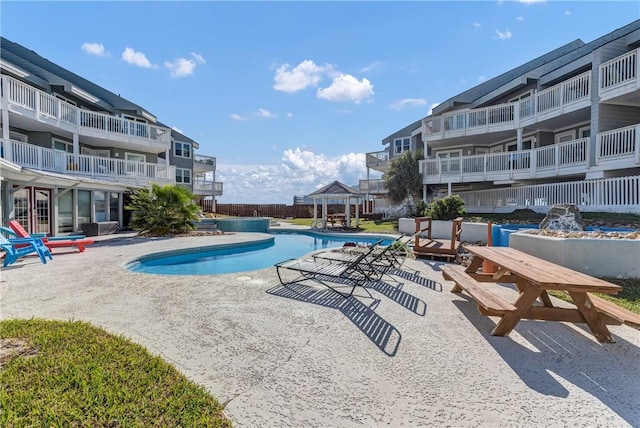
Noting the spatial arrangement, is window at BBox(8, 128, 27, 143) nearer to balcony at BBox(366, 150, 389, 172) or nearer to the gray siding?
balcony at BBox(366, 150, 389, 172)

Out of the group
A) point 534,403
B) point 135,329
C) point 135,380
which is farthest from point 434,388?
point 135,329

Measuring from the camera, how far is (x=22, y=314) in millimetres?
4383

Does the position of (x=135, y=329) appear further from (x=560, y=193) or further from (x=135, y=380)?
(x=560, y=193)

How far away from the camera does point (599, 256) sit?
625cm

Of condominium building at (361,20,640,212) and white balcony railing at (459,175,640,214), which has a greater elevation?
condominium building at (361,20,640,212)

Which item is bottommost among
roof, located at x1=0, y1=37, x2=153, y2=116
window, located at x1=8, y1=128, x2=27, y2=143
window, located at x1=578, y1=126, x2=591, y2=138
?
window, located at x1=8, y1=128, x2=27, y2=143

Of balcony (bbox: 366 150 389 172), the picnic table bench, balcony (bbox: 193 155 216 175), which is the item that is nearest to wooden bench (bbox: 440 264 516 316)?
the picnic table bench

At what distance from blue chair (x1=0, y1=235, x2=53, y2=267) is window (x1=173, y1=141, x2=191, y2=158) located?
20574mm

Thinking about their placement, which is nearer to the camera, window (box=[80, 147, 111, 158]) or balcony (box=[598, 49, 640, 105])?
balcony (box=[598, 49, 640, 105])

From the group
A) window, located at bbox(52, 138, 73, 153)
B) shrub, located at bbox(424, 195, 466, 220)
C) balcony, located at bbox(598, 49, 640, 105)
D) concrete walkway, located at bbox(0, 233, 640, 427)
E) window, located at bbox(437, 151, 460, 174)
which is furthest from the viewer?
window, located at bbox(437, 151, 460, 174)

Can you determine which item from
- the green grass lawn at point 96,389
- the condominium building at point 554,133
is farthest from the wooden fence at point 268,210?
the green grass lawn at point 96,389

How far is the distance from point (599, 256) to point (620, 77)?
387 inches

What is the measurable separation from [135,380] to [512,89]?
69.0 feet

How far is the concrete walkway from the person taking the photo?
2.44 metres
